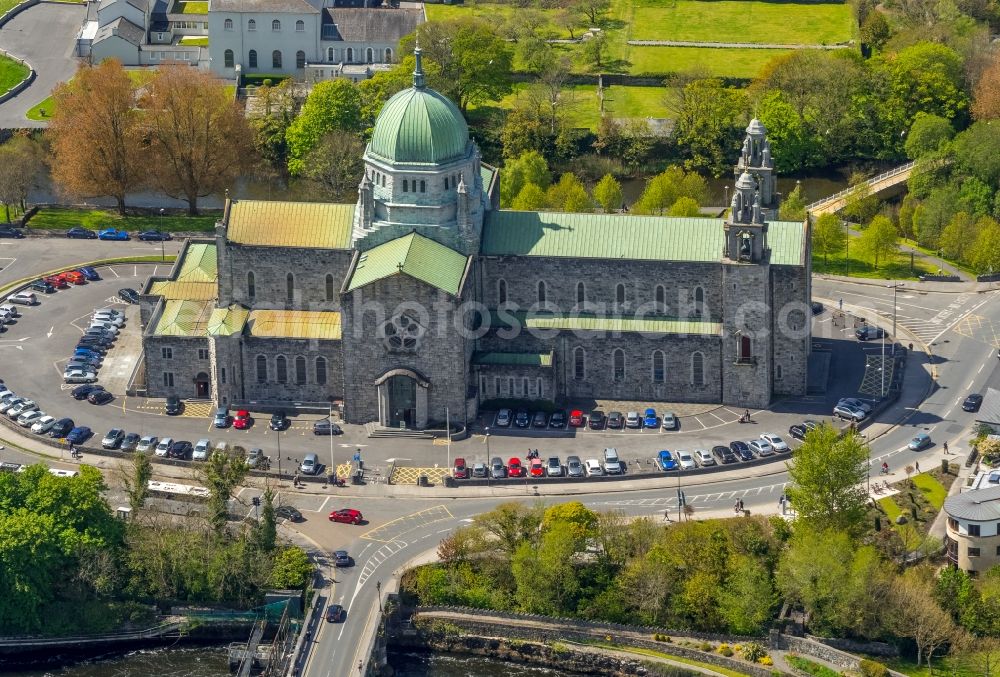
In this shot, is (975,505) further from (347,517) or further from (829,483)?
(347,517)

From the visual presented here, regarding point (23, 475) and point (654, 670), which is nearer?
point (654, 670)

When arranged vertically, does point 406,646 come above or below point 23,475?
below

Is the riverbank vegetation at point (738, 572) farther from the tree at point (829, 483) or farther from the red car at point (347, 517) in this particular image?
the red car at point (347, 517)

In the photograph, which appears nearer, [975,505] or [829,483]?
[975,505]

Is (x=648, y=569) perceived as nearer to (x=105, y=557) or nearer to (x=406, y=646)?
(x=406, y=646)

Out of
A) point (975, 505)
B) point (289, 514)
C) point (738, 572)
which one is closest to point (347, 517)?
point (289, 514)

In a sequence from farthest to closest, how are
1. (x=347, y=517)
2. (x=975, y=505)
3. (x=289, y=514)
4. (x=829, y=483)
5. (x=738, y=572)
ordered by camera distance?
1. (x=289, y=514)
2. (x=347, y=517)
3. (x=829, y=483)
4. (x=975, y=505)
5. (x=738, y=572)

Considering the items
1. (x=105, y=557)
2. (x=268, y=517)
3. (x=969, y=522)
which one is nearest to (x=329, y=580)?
(x=268, y=517)
